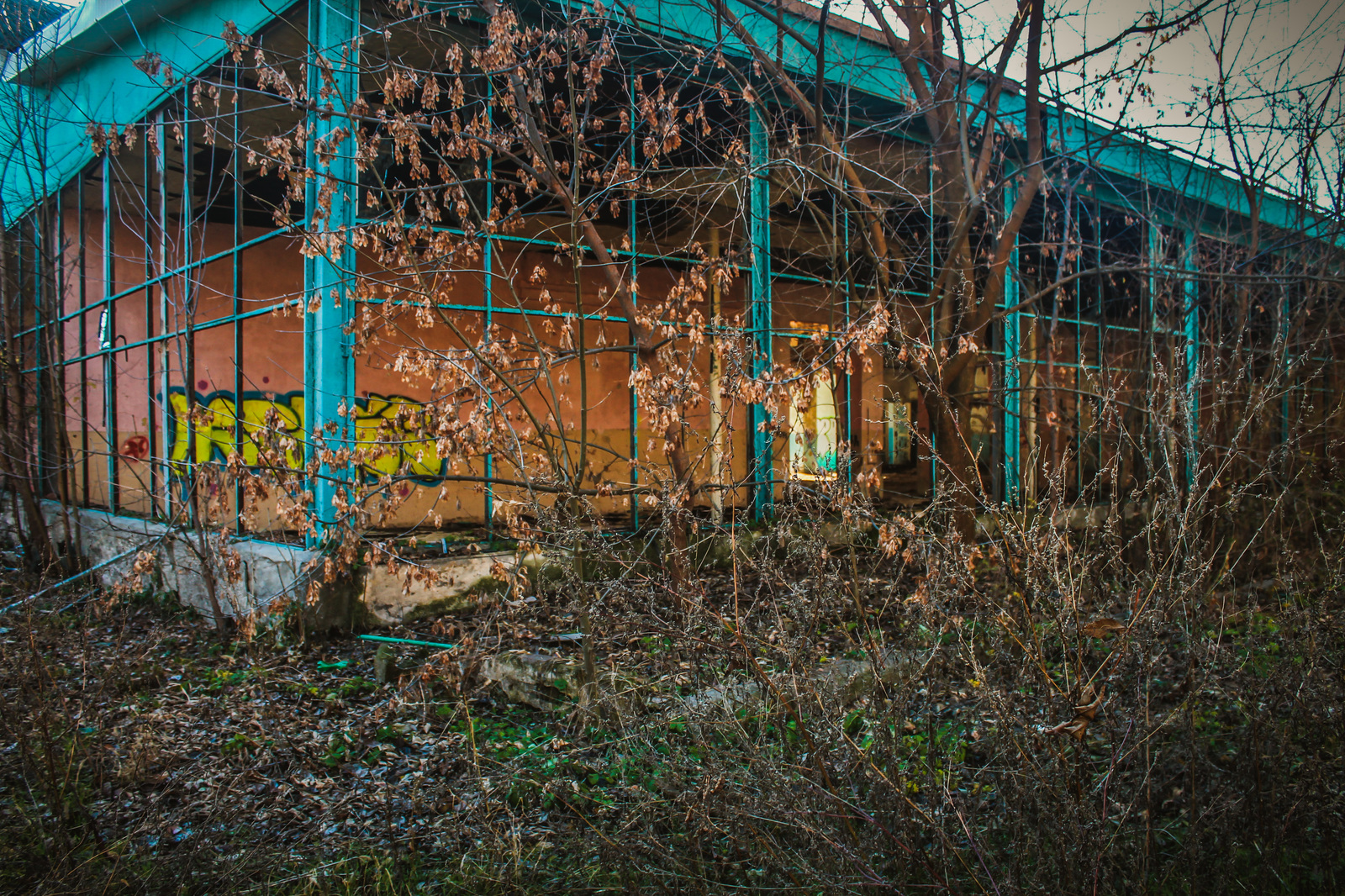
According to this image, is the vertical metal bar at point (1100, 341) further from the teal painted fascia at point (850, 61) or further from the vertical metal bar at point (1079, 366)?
the teal painted fascia at point (850, 61)

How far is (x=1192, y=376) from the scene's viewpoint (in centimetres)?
659

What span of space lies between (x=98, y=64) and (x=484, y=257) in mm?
5107

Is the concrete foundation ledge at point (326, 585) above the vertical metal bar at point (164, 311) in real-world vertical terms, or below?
below

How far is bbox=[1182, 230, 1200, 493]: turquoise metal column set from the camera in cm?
311

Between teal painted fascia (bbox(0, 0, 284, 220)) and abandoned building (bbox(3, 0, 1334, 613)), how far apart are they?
47 mm

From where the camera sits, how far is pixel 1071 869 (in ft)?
6.96

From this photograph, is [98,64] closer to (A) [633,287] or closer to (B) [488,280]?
(B) [488,280]

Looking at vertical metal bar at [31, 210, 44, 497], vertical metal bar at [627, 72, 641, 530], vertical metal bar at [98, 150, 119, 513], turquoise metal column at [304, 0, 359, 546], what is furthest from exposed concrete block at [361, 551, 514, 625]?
vertical metal bar at [98, 150, 119, 513]

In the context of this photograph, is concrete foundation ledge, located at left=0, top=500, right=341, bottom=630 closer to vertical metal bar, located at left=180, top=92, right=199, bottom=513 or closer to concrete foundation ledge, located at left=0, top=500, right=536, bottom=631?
concrete foundation ledge, located at left=0, top=500, right=536, bottom=631

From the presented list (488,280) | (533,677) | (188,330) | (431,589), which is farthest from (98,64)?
(533,677)

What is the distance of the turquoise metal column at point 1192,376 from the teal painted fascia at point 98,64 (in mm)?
6967

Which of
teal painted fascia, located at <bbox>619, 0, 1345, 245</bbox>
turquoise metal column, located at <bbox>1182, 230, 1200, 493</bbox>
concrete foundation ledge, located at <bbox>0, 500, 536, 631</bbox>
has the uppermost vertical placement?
teal painted fascia, located at <bbox>619, 0, 1345, 245</bbox>

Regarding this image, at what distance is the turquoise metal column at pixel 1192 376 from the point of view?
311 cm

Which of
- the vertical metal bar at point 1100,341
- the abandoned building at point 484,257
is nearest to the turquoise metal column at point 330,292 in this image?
the abandoned building at point 484,257
